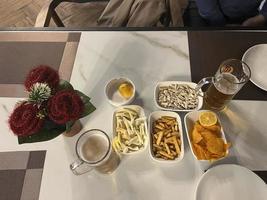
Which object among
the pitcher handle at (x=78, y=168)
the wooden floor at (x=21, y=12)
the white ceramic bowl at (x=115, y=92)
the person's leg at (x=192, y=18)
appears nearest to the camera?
the pitcher handle at (x=78, y=168)

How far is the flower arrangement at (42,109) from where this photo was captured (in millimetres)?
556

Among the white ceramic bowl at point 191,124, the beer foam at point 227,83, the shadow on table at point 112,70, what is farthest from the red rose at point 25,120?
the beer foam at point 227,83

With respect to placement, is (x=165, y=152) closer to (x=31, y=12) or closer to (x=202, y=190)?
(x=202, y=190)

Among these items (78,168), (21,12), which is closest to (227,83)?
(78,168)

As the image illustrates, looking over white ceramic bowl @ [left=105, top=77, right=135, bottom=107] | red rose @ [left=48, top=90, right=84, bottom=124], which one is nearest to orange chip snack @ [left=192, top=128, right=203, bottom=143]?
white ceramic bowl @ [left=105, top=77, right=135, bottom=107]

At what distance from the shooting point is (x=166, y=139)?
0.69 meters

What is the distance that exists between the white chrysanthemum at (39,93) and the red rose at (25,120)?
0.02 meters

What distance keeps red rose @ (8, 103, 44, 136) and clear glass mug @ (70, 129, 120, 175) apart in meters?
0.13

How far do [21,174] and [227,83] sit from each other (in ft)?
2.11

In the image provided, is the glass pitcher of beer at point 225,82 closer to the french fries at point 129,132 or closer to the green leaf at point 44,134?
the french fries at point 129,132

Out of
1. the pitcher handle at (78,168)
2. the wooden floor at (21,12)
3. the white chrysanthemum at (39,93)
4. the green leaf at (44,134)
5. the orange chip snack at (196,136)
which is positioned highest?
the white chrysanthemum at (39,93)

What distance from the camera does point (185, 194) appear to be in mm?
659

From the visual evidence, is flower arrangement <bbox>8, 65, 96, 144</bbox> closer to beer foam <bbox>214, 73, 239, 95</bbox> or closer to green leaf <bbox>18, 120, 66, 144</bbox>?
green leaf <bbox>18, 120, 66, 144</bbox>

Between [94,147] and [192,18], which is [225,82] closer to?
[94,147]
